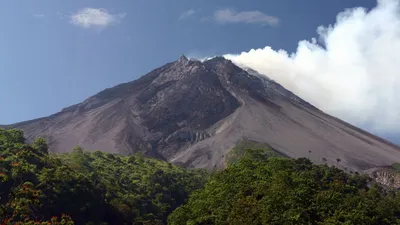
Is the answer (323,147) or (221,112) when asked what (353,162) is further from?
(221,112)

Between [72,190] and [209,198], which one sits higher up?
[209,198]

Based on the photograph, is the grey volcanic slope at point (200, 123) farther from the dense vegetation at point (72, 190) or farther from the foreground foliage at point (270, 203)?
the foreground foliage at point (270, 203)

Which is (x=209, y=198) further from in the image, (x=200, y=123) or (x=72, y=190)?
(x=200, y=123)

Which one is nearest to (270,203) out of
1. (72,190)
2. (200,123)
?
(72,190)

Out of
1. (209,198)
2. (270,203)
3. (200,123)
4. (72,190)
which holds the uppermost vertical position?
(200,123)

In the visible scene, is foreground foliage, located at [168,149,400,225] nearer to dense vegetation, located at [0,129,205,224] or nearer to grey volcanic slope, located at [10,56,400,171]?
dense vegetation, located at [0,129,205,224]

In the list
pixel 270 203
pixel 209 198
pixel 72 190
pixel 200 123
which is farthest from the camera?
pixel 200 123

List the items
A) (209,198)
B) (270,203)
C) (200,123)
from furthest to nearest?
1. (200,123)
2. (209,198)
3. (270,203)

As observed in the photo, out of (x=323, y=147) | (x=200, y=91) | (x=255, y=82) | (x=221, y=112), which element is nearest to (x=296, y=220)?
(x=323, y=147)
